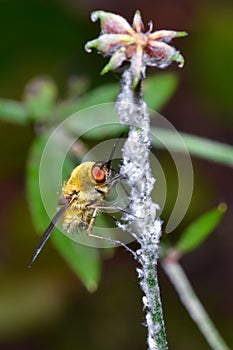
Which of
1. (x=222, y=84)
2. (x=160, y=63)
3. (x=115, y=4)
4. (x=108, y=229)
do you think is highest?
(x=115, y=4)

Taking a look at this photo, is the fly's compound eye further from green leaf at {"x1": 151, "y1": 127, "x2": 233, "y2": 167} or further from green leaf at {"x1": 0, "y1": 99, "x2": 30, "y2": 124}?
green leaf at {"x1": 0, "y1": 99, "x2": 30, "y2": 124}

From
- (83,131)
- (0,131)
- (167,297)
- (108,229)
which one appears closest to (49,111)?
(83,131)

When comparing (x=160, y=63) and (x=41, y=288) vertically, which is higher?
(x=41, y=288)

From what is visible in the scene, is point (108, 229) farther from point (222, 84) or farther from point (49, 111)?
point (222, 84)

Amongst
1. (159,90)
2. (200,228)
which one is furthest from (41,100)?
(200,228)

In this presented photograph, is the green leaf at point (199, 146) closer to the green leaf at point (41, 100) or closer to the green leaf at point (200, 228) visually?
the green leaf at point (200, 228)

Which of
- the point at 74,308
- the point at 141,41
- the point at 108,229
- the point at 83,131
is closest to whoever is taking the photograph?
the point at 141,41

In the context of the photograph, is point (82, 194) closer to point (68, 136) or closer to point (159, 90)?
point (68, 136)

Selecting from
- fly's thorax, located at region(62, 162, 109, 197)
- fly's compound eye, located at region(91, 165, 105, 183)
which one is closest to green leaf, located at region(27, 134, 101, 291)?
fly's thorax, located at region(62, 162, 109, 197)
